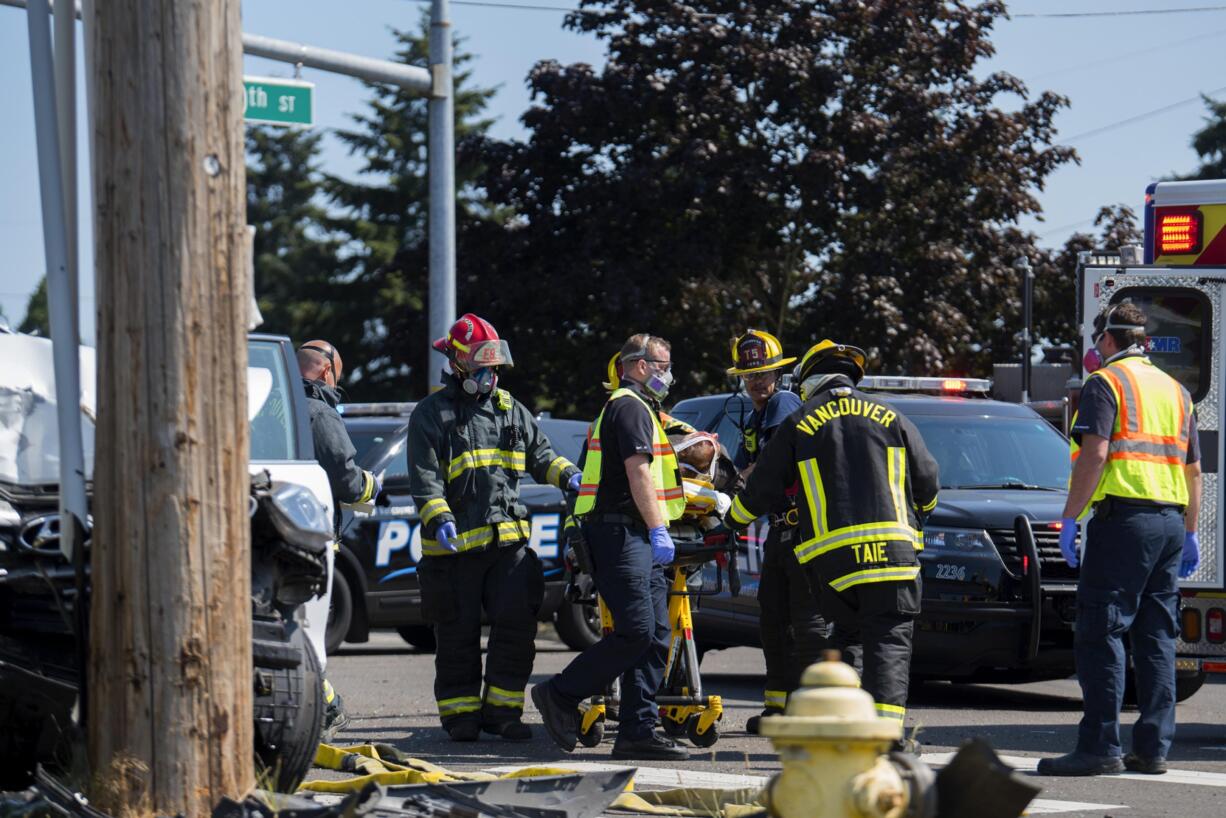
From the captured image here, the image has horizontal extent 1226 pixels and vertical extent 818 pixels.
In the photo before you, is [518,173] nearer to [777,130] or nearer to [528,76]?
[528,76]

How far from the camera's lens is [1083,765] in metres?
7.61

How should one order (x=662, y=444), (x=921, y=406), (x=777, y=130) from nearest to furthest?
(x=662, y=444), (x=921, y=406), (x=777, y=130)

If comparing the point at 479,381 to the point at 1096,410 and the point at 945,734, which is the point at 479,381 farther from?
the point at 1096,410

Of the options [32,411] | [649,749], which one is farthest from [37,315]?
[649,749]

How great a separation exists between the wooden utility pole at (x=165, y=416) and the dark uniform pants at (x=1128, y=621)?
3970 mm

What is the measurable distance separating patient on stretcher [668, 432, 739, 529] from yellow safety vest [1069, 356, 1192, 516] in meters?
1.83

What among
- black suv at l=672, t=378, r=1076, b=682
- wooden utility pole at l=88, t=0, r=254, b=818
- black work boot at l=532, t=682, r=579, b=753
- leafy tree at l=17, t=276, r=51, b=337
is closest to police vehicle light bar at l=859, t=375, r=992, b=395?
black suv at l=672, t=378, r=1076, b=682

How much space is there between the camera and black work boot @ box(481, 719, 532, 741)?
29.6 ft

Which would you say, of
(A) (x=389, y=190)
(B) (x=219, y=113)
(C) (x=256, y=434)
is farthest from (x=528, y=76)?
(A) (x=389, y=190)

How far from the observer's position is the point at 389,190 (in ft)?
169

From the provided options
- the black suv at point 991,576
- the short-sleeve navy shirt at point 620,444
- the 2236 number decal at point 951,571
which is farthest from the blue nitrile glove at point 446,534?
the 2236 number decal at point 951,571

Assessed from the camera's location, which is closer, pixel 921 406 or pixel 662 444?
pixel 662 444

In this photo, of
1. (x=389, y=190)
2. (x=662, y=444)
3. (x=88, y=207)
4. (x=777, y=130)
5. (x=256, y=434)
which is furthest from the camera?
(x=389, y=190)

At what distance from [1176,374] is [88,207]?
572 centimetres
